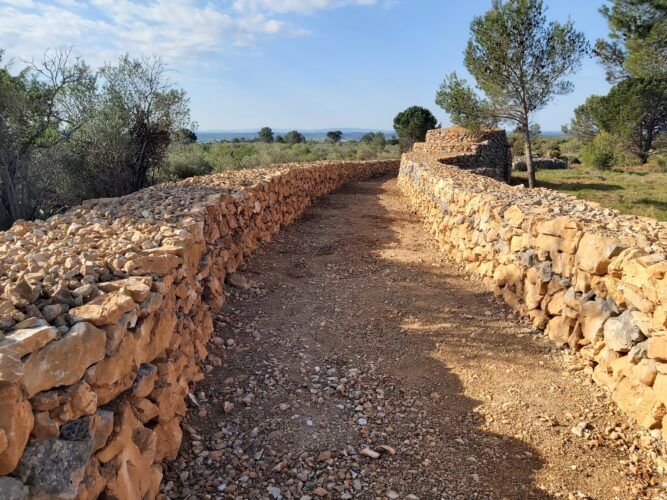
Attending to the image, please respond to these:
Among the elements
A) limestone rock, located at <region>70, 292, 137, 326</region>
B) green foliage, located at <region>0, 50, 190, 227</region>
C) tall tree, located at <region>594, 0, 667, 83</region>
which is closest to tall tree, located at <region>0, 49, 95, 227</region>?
green foliage, located at <region>0, 50, 190, 227</region>

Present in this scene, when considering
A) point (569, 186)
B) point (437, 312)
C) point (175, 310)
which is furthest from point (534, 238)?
point (569, 186)

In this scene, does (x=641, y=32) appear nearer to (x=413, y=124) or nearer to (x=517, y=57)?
(x=517, y=57)

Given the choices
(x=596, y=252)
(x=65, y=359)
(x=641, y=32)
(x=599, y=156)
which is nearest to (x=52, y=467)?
(x=65, y=359)

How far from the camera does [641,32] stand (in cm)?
1430

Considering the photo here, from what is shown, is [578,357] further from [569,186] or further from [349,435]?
[569,186]

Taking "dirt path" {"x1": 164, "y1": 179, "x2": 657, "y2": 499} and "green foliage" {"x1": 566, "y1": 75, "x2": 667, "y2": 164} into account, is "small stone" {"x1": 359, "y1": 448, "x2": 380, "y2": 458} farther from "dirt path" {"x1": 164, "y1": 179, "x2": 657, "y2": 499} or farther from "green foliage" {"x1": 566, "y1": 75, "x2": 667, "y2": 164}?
"green foliage" {"x1": 566, "y1": 75, "x2": 667, "y2": 164}

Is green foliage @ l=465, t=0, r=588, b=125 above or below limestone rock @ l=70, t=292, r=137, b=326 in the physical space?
above

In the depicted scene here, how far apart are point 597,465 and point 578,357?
121 centimetres

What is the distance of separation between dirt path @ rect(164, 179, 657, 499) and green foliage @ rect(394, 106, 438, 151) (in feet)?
94.1

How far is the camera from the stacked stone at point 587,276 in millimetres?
2990

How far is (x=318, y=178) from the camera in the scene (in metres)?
12.3

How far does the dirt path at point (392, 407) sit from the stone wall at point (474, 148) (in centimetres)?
1302

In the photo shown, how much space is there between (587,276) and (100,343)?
353 centimetres

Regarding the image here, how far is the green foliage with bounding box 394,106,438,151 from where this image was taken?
32.6 meters
